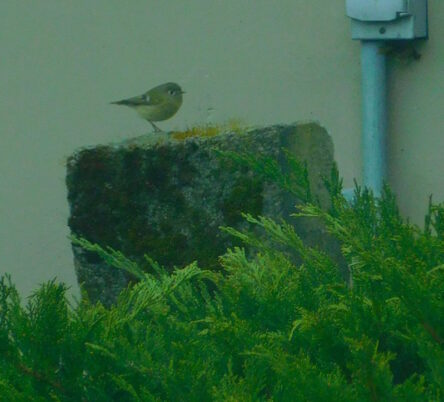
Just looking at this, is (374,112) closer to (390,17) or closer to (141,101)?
(390,17)

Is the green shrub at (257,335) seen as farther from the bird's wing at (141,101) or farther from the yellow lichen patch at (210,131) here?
the bird's wing at (141,101)

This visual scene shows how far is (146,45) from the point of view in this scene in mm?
5805

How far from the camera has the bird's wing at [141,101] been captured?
543cm

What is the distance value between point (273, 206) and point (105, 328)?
2317 millimetres

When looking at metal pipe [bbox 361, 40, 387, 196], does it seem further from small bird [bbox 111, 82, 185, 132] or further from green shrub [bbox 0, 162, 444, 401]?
green shrub [bbox 0, 162, 444, 401]

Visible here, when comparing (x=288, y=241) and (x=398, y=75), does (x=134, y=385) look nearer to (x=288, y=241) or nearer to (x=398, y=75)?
(x=288, y=241)

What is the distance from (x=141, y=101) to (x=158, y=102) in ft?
0.92

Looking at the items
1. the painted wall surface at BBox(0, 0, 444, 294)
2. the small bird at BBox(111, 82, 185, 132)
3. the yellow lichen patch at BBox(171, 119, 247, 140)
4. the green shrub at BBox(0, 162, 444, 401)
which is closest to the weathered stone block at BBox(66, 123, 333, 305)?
the yellow lichen patch at BBox(171, 119, 247, 140)

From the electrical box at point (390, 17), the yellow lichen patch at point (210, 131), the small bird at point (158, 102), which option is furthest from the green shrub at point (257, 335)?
the small bird at point (158, 102)

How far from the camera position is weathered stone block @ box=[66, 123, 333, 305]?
4.18 m

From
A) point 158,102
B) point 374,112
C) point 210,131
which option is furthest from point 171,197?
point 374,112

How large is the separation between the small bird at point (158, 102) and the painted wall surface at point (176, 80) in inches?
7.3

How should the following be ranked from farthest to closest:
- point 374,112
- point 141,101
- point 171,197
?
point 141,101 → point 374,112 → point 171,197

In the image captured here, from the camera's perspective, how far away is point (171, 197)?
4.28 metres
